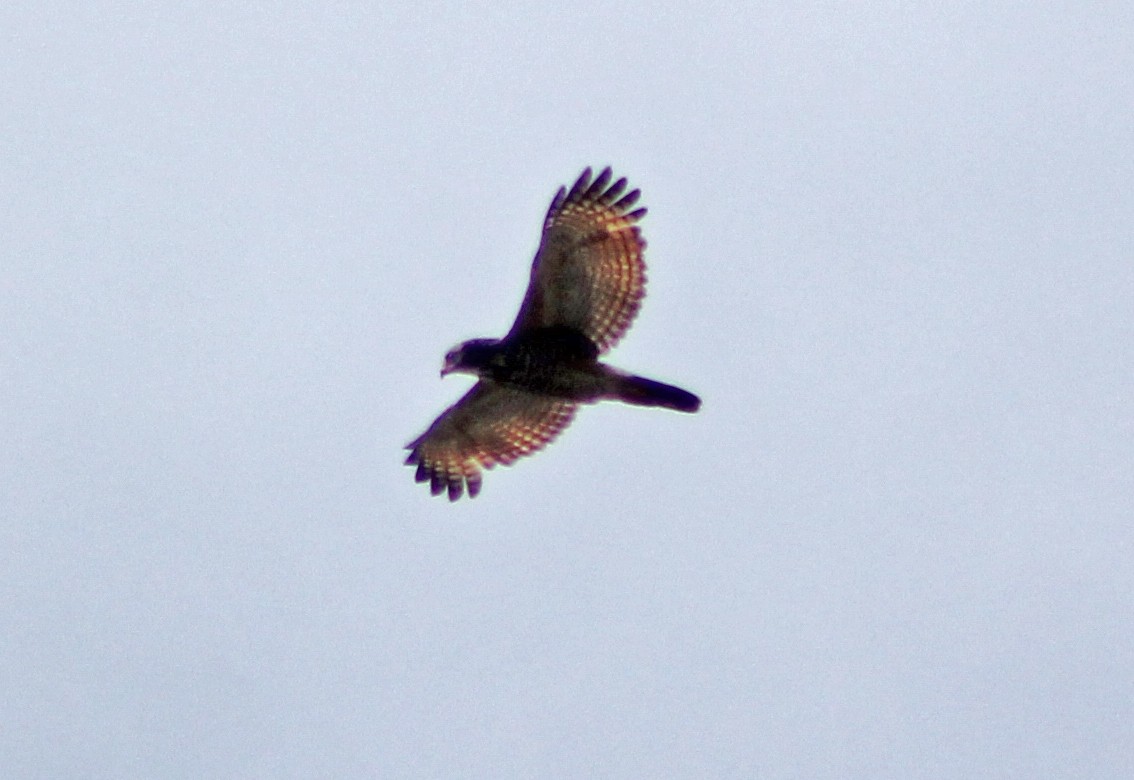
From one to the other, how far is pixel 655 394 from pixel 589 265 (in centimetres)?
145

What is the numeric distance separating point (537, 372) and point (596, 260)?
4.19ft

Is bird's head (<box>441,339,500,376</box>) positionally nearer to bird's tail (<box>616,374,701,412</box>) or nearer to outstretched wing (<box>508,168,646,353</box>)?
outstretched wing (<box>508,168,646,353</box>)

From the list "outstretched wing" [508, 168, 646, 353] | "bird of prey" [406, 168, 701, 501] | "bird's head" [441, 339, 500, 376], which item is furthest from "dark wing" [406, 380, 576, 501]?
"outstretched wing" [508, 168, 646, 353]

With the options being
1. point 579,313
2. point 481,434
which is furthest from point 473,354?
point 481,434

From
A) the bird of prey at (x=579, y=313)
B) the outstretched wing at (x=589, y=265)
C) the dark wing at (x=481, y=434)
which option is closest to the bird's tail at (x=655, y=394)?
the bird of prey at (x=579, y=313)

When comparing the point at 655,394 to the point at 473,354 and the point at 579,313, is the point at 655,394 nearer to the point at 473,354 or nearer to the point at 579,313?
the point at 579,313

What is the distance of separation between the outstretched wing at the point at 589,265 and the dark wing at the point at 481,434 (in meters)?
1.09

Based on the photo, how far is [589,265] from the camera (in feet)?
68.6

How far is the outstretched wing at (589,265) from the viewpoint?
68.2ft

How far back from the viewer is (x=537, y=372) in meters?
21.1

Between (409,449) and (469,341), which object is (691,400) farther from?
(409,449)

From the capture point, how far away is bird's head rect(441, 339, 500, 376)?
2091 centimetres

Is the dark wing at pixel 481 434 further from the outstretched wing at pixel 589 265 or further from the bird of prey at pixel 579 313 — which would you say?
the outstretched wing at pixel 589 265

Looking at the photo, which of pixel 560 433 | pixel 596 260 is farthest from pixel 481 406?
pixel 596 260
